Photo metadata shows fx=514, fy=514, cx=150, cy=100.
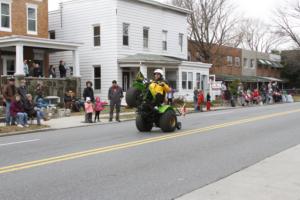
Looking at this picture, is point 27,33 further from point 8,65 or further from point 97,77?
point 97,77

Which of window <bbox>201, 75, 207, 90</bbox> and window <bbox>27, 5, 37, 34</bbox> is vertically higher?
window <bbox>27, 5, 37, 34</bbox>

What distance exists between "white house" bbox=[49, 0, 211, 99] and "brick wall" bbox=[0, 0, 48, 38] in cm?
328

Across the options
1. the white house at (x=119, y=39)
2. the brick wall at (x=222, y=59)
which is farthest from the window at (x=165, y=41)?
the brick wall at (x=222, y=59)

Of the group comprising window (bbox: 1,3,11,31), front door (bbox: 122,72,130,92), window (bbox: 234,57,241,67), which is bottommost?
front door (bbox: 122,72,130,92)

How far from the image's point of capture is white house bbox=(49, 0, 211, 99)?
35.4 meters

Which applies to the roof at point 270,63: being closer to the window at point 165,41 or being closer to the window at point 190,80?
the window at point 190,80

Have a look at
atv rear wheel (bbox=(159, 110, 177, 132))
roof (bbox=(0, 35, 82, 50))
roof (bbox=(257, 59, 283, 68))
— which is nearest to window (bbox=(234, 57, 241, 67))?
roof (bbox=(257, 59, 283, 68))

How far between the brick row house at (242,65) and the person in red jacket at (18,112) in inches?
1497

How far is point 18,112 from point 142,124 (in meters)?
5.37

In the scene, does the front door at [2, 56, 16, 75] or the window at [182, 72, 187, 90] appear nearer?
the front door at [2, 56, 16, 75]

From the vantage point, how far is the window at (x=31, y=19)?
33875mm

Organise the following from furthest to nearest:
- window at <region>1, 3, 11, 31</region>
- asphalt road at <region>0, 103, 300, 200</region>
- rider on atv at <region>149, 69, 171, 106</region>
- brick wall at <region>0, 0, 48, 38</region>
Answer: brick wall at <region>0, 0, 48, 38</region> → window at <region>1, 3, 11, 31</region> → rider on atv at <region>149, 69, 171, 106</region> → asphalt road at <region>0, 103, 300, 200</region>

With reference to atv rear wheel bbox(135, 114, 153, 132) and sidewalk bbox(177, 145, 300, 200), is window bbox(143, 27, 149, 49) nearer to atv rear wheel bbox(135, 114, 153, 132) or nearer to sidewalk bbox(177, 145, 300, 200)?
atv rear wheel bbox(135, 114, 153, 132)

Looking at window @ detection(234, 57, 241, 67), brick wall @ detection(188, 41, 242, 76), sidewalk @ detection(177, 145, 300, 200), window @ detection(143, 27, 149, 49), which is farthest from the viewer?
window @ detection(234, 57, 241, 67)
